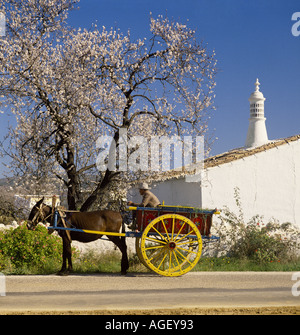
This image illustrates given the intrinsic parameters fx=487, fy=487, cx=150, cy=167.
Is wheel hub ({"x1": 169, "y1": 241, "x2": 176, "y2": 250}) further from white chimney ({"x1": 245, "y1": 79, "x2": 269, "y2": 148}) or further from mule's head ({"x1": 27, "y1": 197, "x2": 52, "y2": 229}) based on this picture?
white chimney ({"x1": 245, "y1": 79, "x2": 269, "y2": 148})

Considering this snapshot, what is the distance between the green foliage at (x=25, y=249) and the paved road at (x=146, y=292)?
3.72ft

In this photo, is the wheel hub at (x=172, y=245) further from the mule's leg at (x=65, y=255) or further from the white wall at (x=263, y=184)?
the white wall at (x=263, y=184)

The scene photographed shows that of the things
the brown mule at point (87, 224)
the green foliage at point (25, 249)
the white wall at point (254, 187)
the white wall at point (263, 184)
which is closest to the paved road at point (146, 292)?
the brown mule at point (87, 224)

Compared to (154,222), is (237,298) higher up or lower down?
lower down

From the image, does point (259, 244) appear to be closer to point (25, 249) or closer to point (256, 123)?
point (25, 249)

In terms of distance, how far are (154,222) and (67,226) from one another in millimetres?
2248

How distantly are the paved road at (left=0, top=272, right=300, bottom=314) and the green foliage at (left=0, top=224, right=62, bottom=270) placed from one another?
3.72 ft

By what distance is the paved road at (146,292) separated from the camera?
8.65m

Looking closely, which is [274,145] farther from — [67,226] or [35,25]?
[67,226]

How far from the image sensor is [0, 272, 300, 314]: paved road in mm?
8648

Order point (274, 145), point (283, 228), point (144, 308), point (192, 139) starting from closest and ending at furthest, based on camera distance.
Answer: point (144, 308), point (283, 228), point (192, 139), point (274, 145)

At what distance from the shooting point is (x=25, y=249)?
13.0 metres

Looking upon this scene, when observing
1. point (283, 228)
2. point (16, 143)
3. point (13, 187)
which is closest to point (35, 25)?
point (16, 143)

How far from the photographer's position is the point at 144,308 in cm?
845
